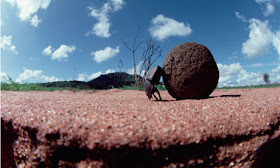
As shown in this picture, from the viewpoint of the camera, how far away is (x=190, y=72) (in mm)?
3365

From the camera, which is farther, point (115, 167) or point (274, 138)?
point (274, 138)

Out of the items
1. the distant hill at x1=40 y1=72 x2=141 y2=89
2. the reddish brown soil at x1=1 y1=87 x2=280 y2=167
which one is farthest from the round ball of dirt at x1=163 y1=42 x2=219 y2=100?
the distant hill at x1=40 y1=72 x2=141 y2=89

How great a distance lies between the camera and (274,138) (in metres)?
2.03

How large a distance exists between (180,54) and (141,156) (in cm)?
250

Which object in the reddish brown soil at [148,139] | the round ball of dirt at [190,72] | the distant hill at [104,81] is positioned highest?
the distant hill at [104,81]

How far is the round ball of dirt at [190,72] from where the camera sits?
134 inches

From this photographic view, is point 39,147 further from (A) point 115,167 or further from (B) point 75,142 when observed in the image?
(A) point 115,167

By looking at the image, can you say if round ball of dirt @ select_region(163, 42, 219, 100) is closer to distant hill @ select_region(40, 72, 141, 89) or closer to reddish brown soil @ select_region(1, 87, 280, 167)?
reddish brown soil @ select_region(1, 87, 280, 167)

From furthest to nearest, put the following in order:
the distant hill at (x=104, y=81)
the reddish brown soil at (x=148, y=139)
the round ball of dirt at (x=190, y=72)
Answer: the distant hill at (x=104, y=81) → the round ball of dirt at (x=190, y=72) → the reddish brown soil at (x=148, y=139)

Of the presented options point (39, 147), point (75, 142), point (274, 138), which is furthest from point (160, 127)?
point (274, 138)

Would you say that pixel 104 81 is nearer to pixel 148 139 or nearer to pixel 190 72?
pixel 190 72

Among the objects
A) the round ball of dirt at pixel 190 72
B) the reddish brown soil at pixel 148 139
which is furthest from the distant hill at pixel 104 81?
the reddish brown soil at pixel 148 139

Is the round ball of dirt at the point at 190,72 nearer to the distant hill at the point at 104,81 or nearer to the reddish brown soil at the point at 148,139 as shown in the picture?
the reddish brown soil at the point at 148,139

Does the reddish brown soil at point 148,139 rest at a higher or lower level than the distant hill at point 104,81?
lower
